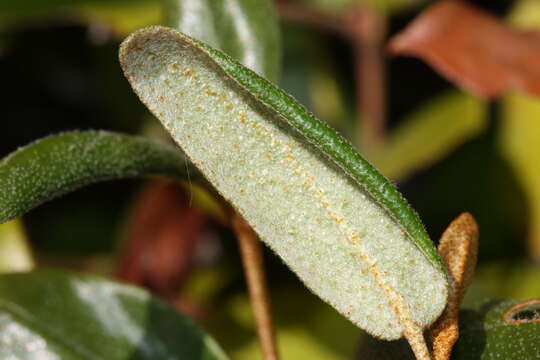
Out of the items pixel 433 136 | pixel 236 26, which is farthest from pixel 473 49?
pixel 236 26

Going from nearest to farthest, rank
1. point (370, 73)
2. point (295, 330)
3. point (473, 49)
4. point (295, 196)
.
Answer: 1. point (295, 196)
2. point (473, 49)
3. point (295, 330)
4. point (370, 73)

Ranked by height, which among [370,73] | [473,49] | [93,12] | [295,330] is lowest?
[295,330]

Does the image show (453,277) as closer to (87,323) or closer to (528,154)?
(87,323)

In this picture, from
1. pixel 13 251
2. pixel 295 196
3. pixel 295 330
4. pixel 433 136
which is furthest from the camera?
pixel 433 136

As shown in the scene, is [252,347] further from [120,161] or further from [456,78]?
[120,161]

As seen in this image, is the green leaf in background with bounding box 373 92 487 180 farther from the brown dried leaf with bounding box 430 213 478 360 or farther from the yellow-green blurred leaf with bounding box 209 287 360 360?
the brown dried leaf with bounding box 430 213 478 360

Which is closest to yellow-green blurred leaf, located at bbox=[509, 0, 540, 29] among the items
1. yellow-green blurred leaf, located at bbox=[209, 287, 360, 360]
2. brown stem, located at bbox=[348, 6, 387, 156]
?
brown stem, located at bbox=[348, 6, 387, 156]

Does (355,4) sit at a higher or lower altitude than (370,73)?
higher

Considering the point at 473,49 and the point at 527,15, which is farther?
the point at 527,15
